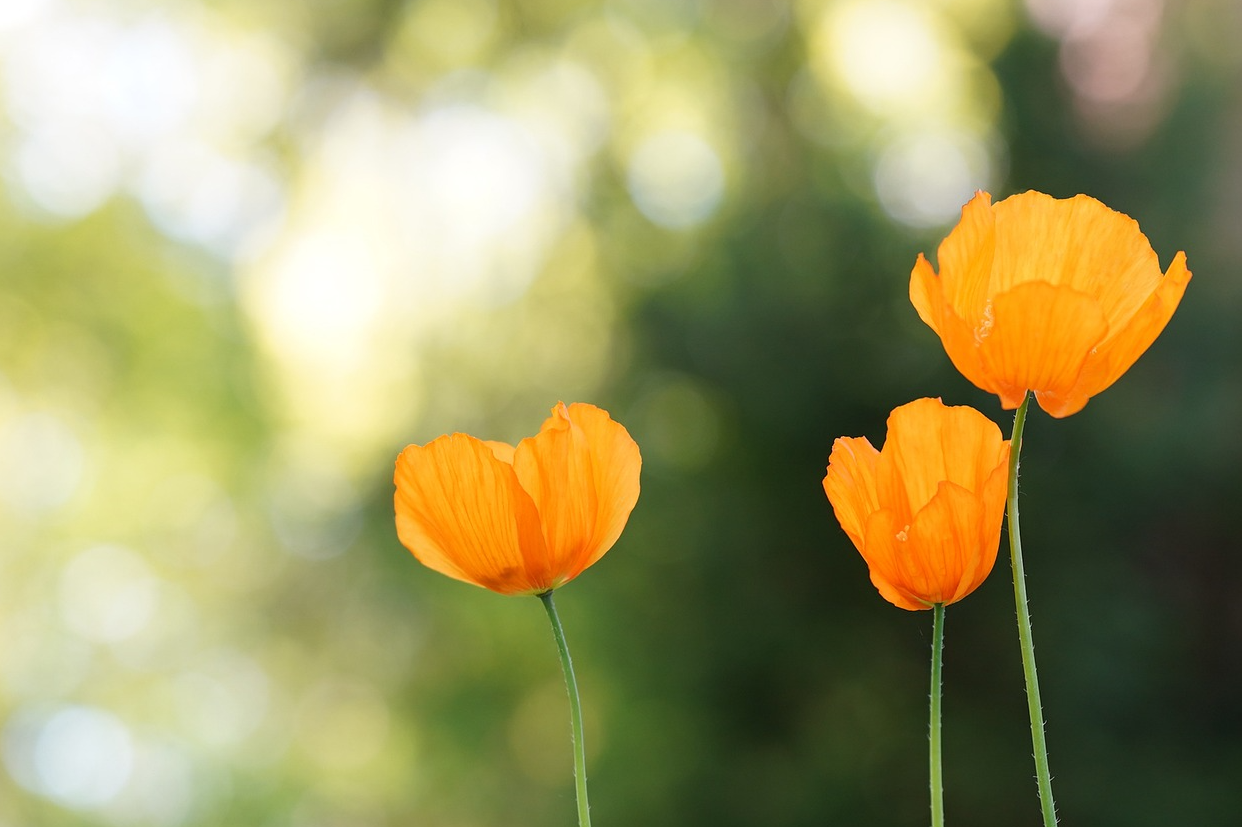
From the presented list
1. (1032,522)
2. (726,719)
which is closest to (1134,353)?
(1032,522)

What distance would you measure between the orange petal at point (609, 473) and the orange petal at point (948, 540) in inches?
3.4

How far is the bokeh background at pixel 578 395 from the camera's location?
7.06 feet

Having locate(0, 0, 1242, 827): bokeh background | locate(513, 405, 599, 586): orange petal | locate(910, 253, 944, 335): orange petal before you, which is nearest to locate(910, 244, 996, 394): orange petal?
locate(910, 253, 944, 335): orange petal

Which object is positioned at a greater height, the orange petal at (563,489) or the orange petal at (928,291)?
the orange petal at (928,291)

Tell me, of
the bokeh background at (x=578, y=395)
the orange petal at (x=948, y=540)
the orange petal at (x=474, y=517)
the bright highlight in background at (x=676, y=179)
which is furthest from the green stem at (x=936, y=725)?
the bright highlight in background at (x=676, y=179)

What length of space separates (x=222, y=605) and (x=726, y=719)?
302 cm

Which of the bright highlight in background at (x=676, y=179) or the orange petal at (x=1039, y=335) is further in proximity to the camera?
the bright highlight in background at (x=676, y=179)

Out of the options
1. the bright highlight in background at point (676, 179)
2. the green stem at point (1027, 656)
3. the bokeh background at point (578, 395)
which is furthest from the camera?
the bright highlight in background at point (676, 179)

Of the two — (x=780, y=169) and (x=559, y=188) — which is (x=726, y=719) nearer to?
(x=780, y=169)

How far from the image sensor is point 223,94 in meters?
4.80

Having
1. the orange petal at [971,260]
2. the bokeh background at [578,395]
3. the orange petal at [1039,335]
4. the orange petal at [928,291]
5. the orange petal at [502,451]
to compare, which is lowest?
the orange petal at [1039,335]

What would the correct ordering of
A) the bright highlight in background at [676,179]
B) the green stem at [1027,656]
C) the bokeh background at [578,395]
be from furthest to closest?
the bright highlight in background at [676,179]
the bokeh background at [578,395]
the green stem at [1027,656]

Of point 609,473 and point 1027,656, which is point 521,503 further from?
point 1027,656

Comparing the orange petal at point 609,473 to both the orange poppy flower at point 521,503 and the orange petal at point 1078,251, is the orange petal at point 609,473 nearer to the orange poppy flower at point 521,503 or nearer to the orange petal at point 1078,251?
the orange poppy flower at point 521,503
